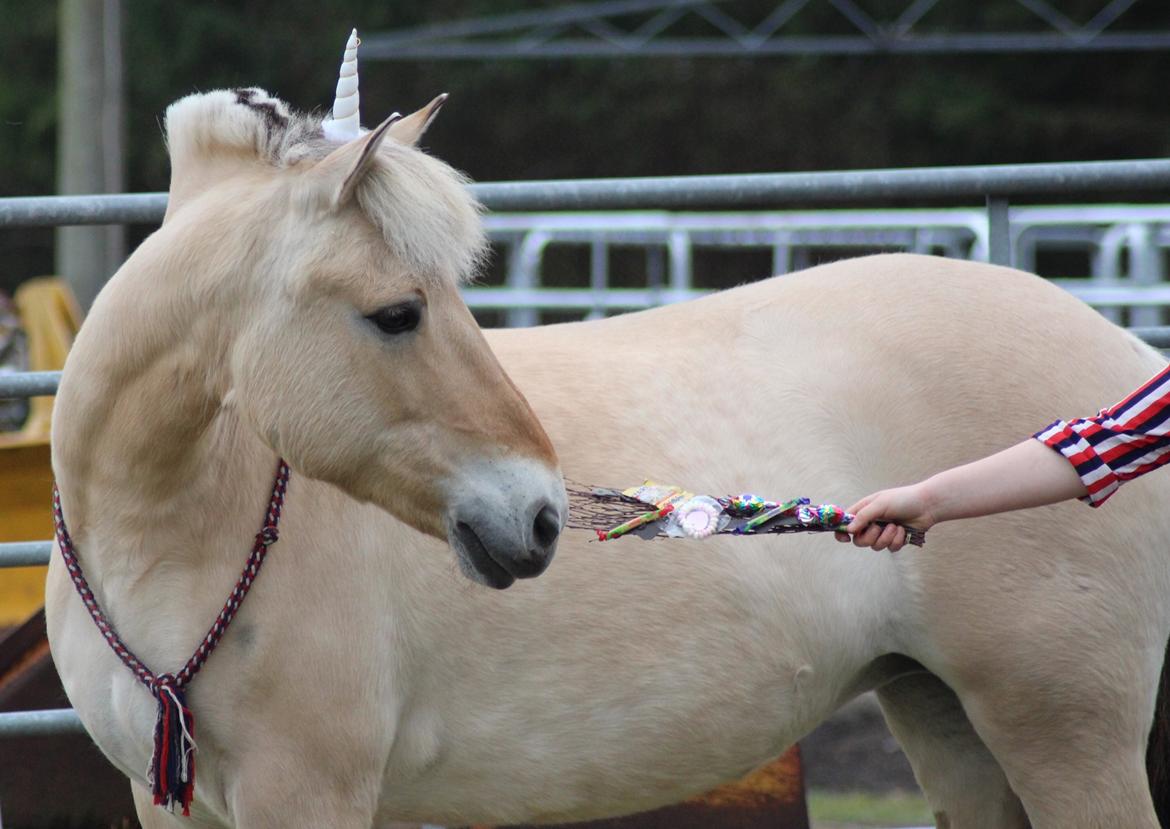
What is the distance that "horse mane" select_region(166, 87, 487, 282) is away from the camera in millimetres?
2307

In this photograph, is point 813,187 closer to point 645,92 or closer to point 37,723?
point 37,723

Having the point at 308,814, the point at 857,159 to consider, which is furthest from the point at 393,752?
the point at 857,159

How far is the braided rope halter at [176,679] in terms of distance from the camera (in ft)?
7.97

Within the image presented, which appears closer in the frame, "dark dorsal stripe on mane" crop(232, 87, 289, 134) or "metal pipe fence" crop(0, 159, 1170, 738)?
"dark dorsal stripe on mane" crop(232, 87, 289, 134)

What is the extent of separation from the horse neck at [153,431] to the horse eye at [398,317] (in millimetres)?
260

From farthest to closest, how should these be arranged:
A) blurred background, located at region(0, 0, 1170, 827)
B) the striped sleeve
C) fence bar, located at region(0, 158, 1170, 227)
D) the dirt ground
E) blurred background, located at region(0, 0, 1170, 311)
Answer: blurred background, located at region(0, 0, 1170, 311) → blurred background, located at region(0, 0, 1170, 827) → the dirt ground → fence bar, located at region(0, 158, 1170, 227) → the striped sleeve

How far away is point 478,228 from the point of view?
240 cm

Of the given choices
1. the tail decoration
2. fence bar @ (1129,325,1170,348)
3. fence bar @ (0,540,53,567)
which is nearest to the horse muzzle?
the tail decoration

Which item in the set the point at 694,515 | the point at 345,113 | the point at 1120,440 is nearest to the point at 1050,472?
the point at 1120,440

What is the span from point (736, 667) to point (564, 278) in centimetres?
1355

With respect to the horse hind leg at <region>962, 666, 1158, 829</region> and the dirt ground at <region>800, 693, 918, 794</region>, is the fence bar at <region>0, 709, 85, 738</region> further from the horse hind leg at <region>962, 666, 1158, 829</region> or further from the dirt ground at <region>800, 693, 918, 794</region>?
the dirt ground at <region>800, 693, 918, 794</region>

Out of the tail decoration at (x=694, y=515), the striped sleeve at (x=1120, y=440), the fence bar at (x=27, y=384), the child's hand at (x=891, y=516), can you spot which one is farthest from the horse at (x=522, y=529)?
the fence bar at (x=27, y=384)

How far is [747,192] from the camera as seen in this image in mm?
3602

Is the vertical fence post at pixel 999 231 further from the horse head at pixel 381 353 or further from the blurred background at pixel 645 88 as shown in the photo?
the blurred background at pixel 645 88
